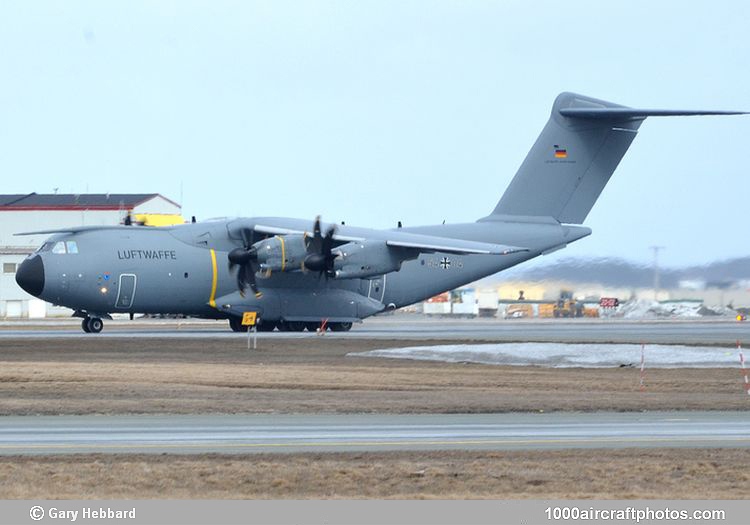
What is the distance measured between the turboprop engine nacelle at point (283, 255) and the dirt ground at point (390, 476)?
27.8 meters

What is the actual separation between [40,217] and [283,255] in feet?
132

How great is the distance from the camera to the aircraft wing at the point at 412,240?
42.4 meters

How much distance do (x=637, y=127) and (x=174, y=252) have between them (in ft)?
54.5

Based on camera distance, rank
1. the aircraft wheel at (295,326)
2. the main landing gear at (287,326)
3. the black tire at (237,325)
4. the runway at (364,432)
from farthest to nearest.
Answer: the aircraft wheel at (295,326) → the main landing gear at (287,326) → the black tire at (237,325) → the runway at (364,432)

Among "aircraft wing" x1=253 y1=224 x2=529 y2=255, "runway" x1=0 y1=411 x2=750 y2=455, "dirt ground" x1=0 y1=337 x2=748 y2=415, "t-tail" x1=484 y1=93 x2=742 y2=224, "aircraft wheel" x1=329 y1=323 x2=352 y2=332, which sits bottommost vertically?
"aircraft wheel" x1=329 y1=323 x2=352 y2=332

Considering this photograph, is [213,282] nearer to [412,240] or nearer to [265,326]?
[265,326]

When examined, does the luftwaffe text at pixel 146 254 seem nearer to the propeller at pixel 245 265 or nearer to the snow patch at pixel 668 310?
the propeller at pixel 245 265

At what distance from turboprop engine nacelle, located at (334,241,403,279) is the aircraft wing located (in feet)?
0.91

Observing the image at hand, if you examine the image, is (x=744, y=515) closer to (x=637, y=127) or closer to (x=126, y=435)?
(x=126, y=435)

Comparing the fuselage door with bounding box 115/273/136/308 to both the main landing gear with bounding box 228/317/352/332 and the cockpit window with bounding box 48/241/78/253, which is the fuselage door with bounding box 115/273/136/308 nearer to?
the cockpit window with bounding box 48/241/78/253

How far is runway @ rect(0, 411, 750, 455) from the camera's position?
53.2 feet

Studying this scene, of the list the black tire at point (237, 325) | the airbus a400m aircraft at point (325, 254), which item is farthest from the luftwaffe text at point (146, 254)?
the black tire at point (237, 325)

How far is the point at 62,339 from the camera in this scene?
40.1 metres

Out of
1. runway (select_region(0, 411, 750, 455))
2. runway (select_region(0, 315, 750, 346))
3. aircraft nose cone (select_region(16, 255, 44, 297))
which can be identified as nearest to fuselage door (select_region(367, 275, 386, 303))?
runway (select_region(0, 315, 750, 346))
